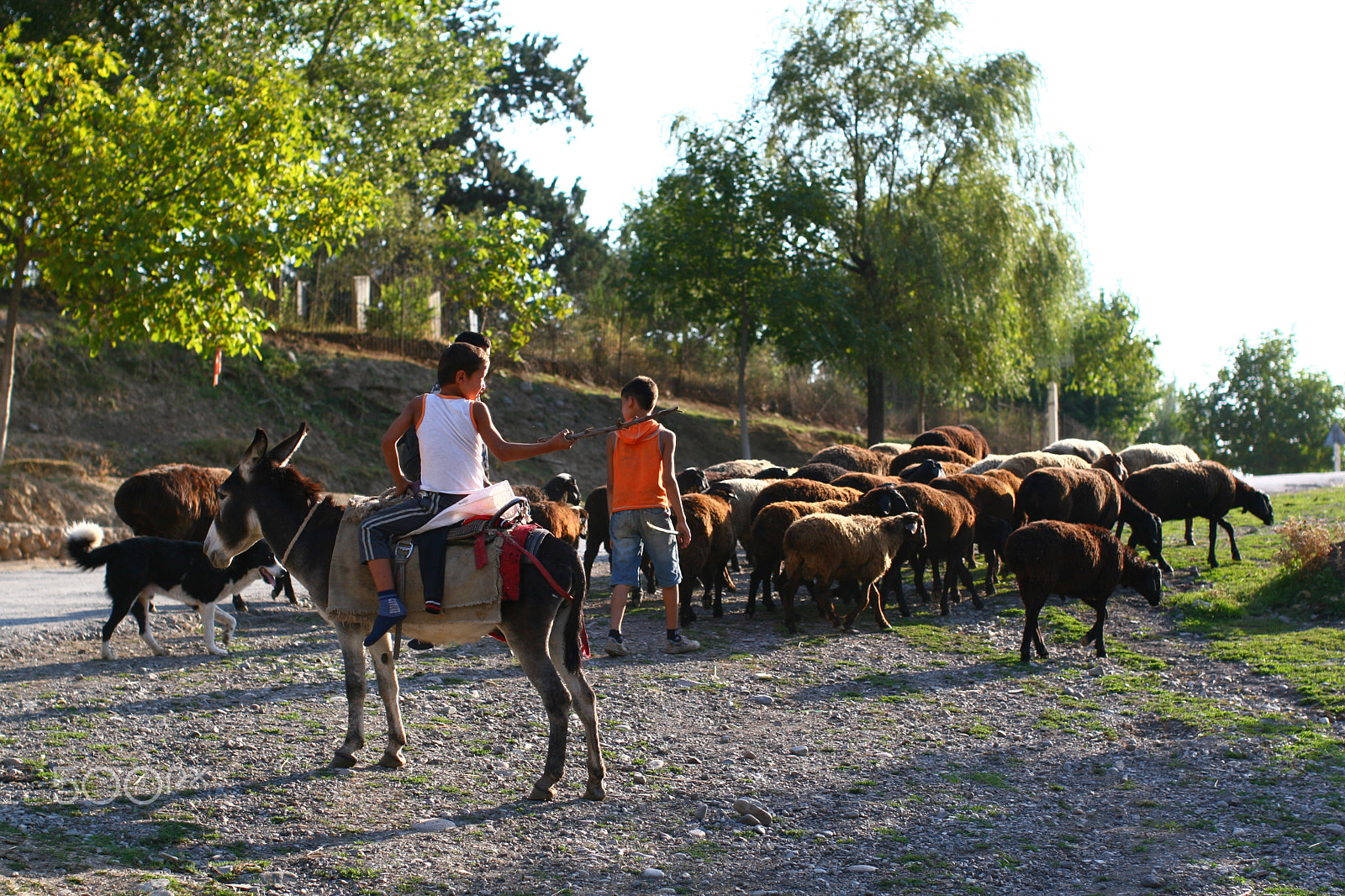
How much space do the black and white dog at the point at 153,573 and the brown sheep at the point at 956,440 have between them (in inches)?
538

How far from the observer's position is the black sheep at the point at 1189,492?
531 inches

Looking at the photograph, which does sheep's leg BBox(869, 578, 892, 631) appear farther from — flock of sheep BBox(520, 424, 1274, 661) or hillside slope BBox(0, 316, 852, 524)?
hillside slope BBox(0, 316, 852, 524)

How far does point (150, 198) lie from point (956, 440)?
14.3m

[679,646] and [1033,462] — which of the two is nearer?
[679,646]

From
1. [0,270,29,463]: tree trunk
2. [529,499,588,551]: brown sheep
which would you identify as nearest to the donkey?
[529,499,588,551]: brown sheep

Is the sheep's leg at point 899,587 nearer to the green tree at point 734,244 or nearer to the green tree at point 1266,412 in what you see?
the green tree at point 734,244

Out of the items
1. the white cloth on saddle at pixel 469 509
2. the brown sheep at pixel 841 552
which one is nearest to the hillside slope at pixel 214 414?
the brown sheep at pixel 841 552

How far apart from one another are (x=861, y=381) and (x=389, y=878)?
29342 mm

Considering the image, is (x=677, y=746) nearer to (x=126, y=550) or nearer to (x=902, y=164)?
(x=126, y=550)

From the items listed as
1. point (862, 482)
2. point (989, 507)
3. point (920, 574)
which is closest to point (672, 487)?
point (920, 574)

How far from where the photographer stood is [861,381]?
32562mm

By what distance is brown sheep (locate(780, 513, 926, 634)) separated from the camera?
31.4ft

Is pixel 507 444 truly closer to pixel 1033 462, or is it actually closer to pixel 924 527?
pixel 924 527

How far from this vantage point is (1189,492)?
44.4 ft
